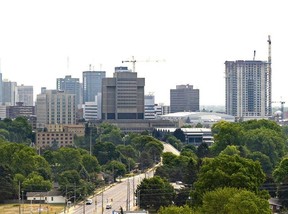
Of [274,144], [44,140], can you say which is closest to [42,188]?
[274,144]

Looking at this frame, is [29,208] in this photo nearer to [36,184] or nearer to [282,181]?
[36,184]

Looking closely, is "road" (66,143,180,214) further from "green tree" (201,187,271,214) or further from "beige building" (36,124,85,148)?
"beige building" (36,124,85,148)

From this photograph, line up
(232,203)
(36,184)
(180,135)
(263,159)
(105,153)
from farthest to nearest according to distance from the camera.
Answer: (180,135) → (105,153) → (263,159) → (36,184) → (232,203)

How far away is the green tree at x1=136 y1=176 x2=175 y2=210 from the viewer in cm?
5600

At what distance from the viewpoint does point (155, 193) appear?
187ft

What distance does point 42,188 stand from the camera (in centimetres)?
6588

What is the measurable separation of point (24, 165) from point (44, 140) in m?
50.0

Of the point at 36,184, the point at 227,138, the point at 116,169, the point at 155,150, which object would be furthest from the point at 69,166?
the point at 155,150

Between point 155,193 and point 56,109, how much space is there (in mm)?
98643

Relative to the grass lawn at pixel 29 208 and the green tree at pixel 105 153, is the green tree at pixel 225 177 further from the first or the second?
the green tree at pixel 105 153

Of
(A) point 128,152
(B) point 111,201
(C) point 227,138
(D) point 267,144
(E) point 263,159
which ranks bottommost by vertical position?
(B) point 111,201

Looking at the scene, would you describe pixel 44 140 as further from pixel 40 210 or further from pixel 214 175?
pixel 214 175

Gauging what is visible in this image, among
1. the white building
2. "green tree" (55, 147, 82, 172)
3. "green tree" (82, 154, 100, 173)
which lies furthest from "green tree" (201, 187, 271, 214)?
"green tree" (82, 154, 100, 173)

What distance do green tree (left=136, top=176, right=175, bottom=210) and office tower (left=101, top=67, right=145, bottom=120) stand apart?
9574 cm
